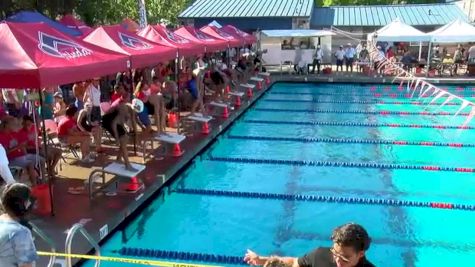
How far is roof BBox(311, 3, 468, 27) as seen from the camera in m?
27.8

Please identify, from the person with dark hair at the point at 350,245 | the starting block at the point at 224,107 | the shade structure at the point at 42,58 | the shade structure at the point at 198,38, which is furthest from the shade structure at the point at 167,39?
the person with dark hair at the point at 350,245

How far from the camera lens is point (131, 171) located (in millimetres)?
6918

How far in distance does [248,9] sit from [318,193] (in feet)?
74.1

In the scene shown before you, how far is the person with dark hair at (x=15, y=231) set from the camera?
109 inches

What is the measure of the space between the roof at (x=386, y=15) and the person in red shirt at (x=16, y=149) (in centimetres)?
2470

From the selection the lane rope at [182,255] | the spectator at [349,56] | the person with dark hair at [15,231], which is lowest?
the lane rope at [182,255]

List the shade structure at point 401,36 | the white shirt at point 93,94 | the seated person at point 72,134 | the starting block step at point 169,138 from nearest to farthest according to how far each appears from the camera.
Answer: the seated person at point 72,134, the white shirt at point 93,94, the starting block step at point 169,138, the shade structure at point 401,36

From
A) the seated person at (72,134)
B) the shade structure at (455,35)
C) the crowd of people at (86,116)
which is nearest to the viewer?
the crowd of people at (86,116)

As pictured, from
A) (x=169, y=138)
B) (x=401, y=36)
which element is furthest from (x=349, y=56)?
(x=169, y=138)

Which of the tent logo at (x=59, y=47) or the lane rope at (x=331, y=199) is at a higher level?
the tent logo at (x=59, y=47)

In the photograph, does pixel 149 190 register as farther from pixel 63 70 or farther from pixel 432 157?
pixel 432 157

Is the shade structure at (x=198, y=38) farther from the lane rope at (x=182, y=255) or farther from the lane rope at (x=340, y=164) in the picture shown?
the lane rope at (x=182, y=255)

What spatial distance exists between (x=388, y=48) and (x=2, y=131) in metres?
22.6

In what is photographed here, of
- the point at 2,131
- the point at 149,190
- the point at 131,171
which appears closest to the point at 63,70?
the point at 2,131
